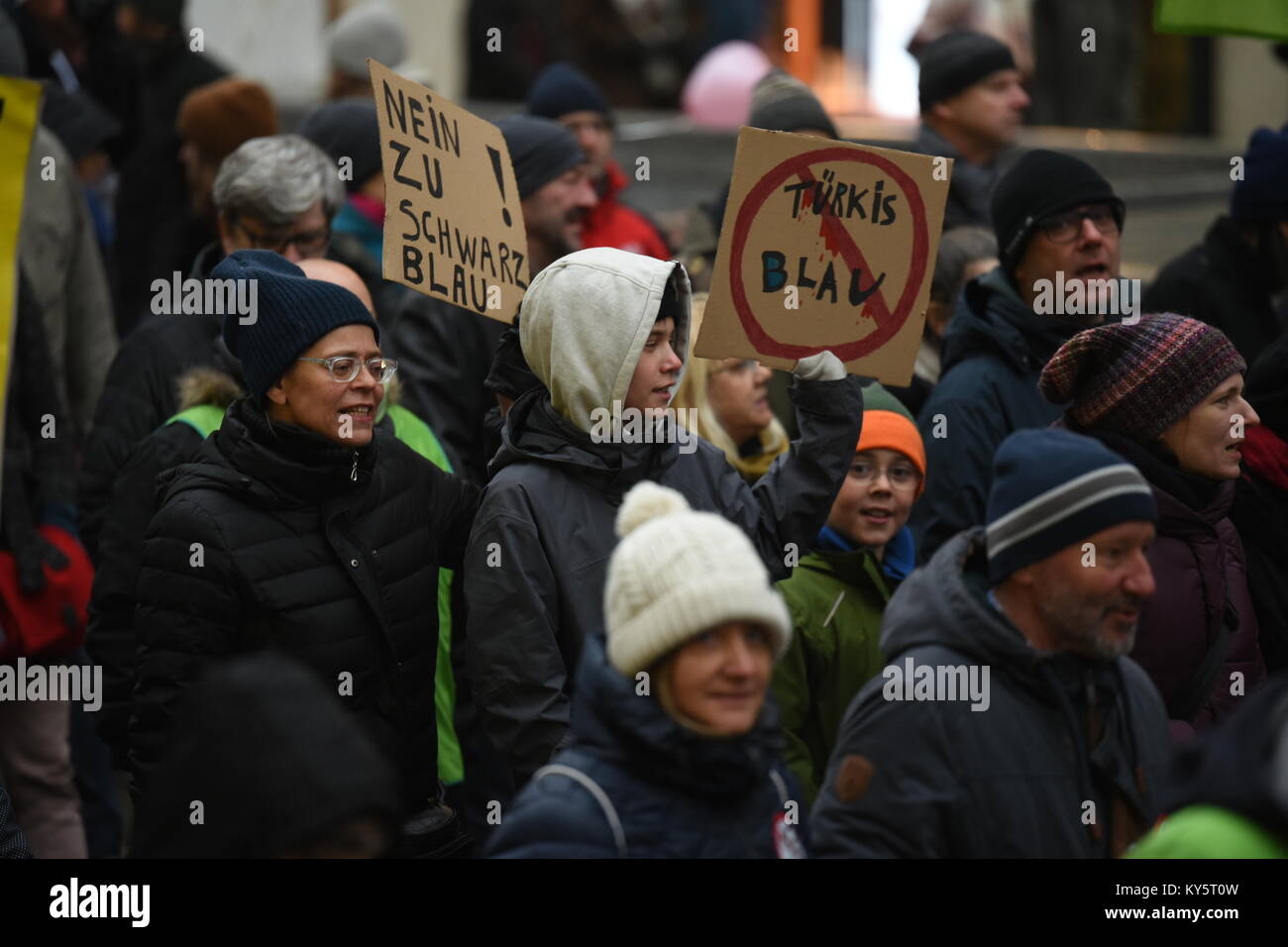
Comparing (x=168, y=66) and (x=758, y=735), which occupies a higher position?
(x=168, y=66)

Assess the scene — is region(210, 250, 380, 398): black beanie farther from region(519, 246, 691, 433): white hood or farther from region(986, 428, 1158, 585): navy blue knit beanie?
region(986, 428, 1158, 585): navy blue knit beanie

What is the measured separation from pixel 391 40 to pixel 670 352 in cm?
617

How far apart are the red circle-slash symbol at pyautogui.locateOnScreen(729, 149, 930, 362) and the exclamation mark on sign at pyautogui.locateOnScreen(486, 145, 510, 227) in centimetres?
74

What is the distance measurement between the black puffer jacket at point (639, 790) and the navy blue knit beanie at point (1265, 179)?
155 inches

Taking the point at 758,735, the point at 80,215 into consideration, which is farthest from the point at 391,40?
the point at 758,735

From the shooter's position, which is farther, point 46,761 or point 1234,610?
point 46,761

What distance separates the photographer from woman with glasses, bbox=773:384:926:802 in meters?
5.31

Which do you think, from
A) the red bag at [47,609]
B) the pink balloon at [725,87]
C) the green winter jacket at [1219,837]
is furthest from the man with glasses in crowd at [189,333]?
the pink balloon at [725,87]

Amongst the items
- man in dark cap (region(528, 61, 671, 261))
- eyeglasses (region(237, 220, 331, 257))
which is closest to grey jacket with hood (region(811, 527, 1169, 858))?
eyeglasses (region(237, 220, 331, 257))

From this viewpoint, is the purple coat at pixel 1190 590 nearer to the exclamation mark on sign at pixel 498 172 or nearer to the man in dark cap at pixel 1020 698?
the man in dark cap at pixel 1020 698

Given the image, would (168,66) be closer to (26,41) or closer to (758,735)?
(26,41)

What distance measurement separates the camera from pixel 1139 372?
5.11m
